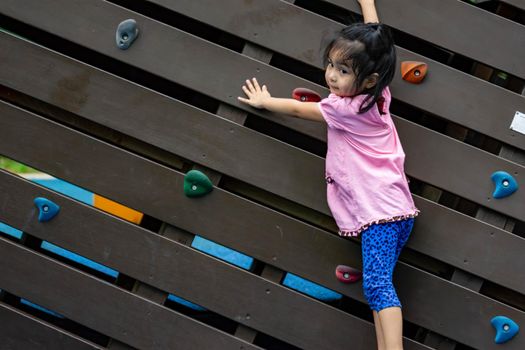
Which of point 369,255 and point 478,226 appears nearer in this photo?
point 369,255

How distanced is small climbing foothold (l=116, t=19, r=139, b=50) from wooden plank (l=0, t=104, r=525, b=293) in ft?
1.50

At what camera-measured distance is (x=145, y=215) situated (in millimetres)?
3252

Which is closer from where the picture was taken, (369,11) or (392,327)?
(392,327)

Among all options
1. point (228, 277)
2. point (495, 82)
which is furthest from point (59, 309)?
point (495, 82)

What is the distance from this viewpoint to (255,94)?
304 cm

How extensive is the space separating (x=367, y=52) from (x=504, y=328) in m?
1.39

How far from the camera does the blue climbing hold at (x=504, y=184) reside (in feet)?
9.97

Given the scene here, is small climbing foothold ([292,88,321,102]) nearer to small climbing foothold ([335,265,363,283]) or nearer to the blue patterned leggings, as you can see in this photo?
the blue patterned leggings

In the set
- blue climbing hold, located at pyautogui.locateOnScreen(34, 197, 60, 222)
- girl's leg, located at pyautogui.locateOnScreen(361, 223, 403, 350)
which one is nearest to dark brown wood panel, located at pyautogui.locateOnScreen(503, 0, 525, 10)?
girl's leg, located at pyautogui.locateOnScreen(361, 223, 403, 350)

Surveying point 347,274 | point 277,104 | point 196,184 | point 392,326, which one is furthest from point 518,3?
point 196,184

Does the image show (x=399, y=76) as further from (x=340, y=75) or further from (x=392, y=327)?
(x=392, y=327)

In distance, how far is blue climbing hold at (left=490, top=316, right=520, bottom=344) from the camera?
10.0ft

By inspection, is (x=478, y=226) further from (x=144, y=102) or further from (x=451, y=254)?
(x=144, y=102)

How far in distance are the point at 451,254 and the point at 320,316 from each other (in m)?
0.65
